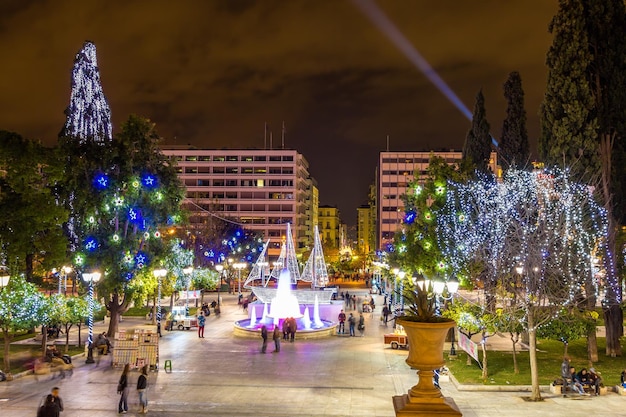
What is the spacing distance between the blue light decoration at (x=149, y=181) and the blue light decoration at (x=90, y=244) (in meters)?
4.32

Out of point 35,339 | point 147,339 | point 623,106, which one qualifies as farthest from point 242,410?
point 623,106

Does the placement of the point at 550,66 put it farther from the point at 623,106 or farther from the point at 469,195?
the point at 469,195

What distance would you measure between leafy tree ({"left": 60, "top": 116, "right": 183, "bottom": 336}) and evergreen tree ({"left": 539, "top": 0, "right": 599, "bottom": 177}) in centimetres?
2230

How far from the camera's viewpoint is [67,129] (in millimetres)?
38188

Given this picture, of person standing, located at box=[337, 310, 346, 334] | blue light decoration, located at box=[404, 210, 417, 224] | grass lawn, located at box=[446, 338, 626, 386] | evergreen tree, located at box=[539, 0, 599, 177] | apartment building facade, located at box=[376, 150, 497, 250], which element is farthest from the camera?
apartment building facade, located at box=[376, 150, 497, 250]

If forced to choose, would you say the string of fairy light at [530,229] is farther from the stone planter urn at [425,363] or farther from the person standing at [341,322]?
the stone planter urn at [425,363]

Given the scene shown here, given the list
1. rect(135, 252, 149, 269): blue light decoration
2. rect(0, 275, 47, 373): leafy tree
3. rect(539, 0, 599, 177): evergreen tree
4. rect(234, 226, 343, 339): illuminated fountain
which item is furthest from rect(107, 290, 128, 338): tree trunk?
rect(539, 0, 599, 177): evergreen tree

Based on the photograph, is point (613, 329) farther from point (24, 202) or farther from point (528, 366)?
point (24, 202)

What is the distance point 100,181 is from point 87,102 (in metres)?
9.24

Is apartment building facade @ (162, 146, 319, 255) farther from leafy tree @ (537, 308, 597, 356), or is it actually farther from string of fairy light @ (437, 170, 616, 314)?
leafy tree @ (537, 308, 597, 356)

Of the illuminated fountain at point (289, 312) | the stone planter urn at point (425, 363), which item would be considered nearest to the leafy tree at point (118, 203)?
the illuminated fountain at point (289, 312)

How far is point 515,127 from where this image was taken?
1677 inches

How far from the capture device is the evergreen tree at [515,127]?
42406 millimetres

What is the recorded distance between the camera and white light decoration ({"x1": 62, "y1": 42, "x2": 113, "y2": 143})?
3847 centimetres
